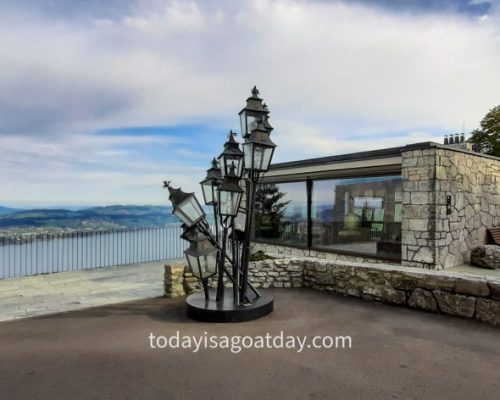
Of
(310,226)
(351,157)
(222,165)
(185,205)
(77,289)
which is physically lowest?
(77,289)

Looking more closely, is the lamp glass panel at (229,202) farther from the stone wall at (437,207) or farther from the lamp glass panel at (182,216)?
the stone wall at (437,207)

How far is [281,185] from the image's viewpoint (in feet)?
35.9

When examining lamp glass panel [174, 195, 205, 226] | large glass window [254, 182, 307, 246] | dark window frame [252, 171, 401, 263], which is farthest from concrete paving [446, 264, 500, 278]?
lamp glass panel [174, 195, 205, 226]

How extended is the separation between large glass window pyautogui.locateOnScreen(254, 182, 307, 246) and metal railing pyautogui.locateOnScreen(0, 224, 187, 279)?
115 inches

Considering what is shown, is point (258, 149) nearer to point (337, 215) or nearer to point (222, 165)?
point (222, 165)

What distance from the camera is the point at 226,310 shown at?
182 inches

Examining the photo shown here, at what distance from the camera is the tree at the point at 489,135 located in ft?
48.3

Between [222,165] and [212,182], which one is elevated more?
[222,165]

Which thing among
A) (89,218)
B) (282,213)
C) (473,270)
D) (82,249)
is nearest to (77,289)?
(82,249)

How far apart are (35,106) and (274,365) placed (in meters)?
8.17

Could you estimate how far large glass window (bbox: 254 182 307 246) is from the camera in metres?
10.1

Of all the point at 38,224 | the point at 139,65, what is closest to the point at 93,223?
the point at 38,224

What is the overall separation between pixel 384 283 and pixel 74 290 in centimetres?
566

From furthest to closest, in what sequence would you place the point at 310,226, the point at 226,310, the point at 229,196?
1. the point at 310,226
2. the point at 229,196
3. the point at 226,310
